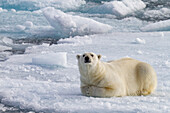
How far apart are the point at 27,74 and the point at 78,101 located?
6.32ft

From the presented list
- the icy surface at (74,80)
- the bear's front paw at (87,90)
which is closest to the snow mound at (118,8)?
the icy surface at (74,80)

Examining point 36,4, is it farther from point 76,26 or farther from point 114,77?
point 114,77

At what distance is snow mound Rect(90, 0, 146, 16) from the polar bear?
814 cm

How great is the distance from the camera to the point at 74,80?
457 cm

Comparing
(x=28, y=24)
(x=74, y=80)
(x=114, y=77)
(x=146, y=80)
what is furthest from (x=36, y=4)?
(x=114, y=77)

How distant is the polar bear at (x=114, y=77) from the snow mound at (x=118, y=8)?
320 inches

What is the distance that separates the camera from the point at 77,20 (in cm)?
940

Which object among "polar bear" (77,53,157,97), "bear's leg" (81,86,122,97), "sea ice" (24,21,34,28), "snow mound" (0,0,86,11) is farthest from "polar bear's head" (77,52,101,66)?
"snow mound" (0,0,86,11)

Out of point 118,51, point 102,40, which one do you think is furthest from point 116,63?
point 102,40

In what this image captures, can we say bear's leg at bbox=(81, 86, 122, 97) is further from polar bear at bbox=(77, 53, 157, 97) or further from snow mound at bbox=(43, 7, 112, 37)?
snow mound at bbox=(43, 7, 112, 37)

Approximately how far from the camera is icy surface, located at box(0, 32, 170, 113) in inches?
123

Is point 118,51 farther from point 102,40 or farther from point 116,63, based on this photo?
point 116,63

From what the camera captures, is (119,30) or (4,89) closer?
(4,89)

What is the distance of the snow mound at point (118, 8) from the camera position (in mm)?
11828
